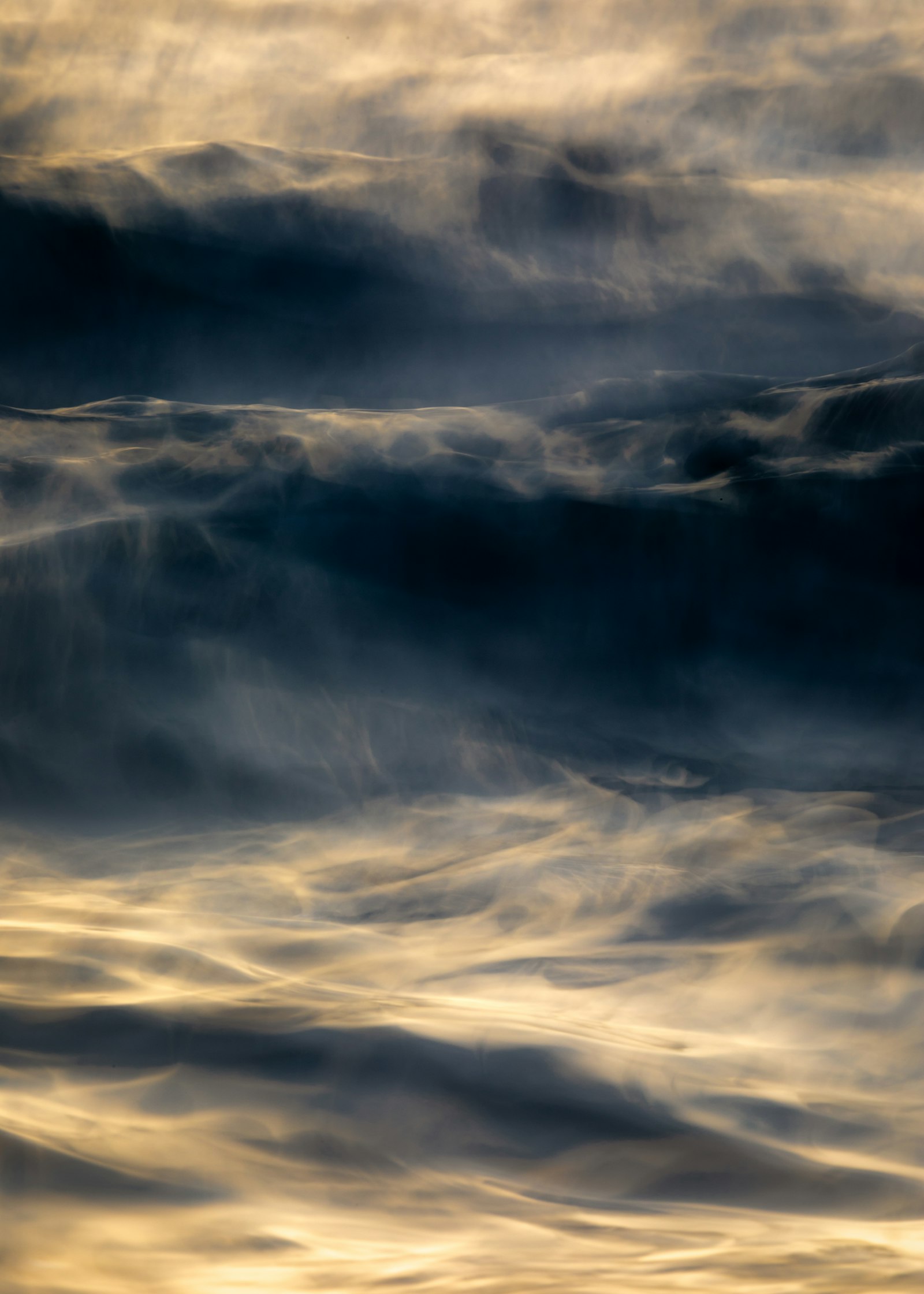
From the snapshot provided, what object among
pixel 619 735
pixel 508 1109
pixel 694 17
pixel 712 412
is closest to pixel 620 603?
pixel 619 735

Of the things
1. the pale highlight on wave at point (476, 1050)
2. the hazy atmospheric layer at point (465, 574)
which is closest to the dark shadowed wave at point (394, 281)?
the hazy atmospheric layer at point (465, 574)

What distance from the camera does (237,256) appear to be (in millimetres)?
2516

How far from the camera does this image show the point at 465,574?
7.43 feet

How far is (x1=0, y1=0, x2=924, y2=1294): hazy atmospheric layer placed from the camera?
1466 mm

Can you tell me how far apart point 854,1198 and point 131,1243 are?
81 centimetres

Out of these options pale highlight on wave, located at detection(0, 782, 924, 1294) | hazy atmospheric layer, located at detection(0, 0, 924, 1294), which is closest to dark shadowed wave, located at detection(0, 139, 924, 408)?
hazy atmospheric layer, located at detection(0, 0, 924, 1294)

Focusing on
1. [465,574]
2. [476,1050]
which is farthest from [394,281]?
[476,1050]

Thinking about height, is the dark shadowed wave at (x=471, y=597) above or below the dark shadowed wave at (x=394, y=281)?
below

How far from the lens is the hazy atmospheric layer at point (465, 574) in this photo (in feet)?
4.81

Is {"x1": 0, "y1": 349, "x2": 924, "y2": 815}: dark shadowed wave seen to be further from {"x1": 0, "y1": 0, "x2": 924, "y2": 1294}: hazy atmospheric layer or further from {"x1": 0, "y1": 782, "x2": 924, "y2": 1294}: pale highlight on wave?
{"x1": 0, "y1": 782, "x2": 924, "y2": 1294}: pale highlight on wave

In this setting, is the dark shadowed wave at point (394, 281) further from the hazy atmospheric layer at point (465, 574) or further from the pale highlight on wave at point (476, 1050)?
the pale highlight on wave at point (476, 1050)

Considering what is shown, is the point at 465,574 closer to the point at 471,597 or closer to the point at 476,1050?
A: the point at 471,597

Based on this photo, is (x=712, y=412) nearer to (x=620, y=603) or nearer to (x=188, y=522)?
(x=620, y=603)

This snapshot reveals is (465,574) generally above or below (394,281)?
below
